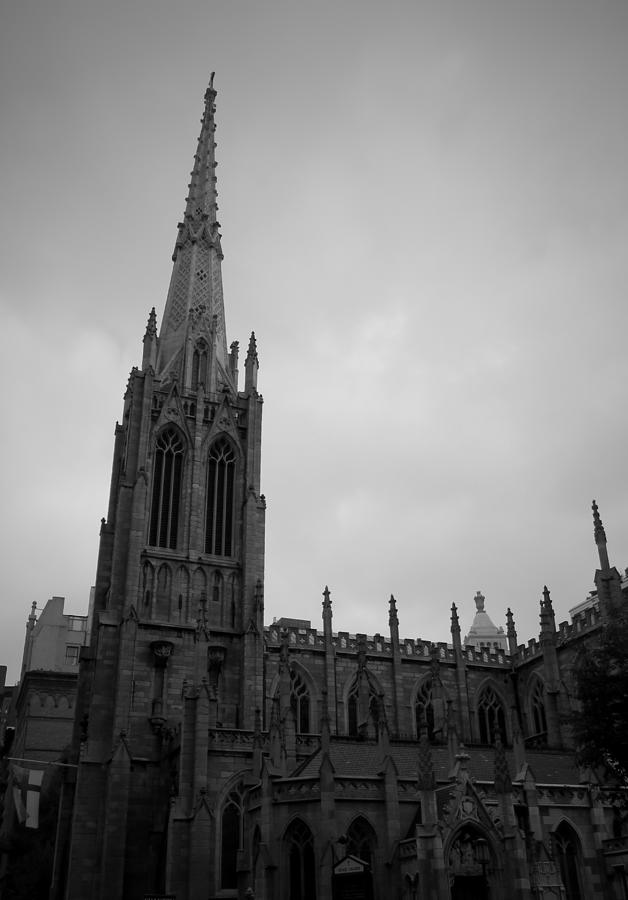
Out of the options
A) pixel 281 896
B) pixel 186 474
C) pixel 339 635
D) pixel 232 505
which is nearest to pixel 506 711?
pixel 339 635

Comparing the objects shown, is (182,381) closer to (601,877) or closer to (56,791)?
(56,791)

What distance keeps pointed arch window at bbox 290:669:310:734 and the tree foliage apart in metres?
18.4

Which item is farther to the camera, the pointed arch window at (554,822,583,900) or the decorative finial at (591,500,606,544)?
the decorative finial at (591,500,606,544)

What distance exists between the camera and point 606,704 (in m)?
25.8

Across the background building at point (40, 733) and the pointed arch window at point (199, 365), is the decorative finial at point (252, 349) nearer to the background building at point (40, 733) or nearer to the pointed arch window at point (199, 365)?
the pointed arch window at point (199, 365)

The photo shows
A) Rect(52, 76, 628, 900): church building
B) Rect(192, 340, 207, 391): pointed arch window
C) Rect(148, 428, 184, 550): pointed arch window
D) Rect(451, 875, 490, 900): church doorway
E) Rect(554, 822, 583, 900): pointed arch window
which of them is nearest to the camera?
Rect(451, 875, 490, 900): church doorway

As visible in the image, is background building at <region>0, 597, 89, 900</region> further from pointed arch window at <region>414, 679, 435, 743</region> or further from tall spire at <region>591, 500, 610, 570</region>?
tall spire at <region>591, 500, 610, 570</region>

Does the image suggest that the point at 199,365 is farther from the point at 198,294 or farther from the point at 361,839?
the point at 361,839

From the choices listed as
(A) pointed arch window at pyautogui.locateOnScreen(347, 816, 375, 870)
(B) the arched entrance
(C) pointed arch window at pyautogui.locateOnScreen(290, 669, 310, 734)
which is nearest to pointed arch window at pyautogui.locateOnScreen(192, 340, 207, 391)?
(C) pointed arch window at pyautogui.locateOnScreen(290, 669, 310, 734)

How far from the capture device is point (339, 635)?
46219 mm

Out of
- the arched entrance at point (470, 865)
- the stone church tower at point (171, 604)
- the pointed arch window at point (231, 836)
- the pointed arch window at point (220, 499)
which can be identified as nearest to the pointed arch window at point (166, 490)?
the stone church tower at point (171, 604)

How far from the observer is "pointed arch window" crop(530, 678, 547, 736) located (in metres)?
46.2

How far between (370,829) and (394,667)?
64.7 feet

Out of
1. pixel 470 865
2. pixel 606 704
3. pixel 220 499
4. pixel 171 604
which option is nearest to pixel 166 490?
pixel 220 499
